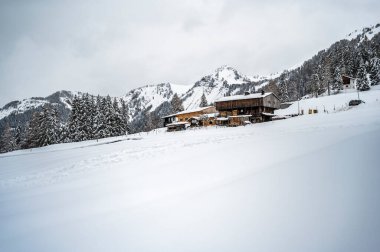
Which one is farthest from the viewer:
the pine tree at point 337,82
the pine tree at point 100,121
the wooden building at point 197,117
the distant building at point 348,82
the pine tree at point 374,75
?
the distant building at point 348,82

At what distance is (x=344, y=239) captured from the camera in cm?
356

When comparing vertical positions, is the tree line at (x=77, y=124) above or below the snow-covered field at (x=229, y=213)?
above

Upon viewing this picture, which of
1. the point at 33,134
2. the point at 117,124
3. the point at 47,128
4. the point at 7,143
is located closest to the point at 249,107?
the point at 117,124

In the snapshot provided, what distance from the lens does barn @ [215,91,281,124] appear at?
2355 inches

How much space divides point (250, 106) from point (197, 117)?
15.2 m

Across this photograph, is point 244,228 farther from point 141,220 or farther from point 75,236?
point 75,236

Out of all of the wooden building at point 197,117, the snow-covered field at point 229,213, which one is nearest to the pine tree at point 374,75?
the wooden building at point 197,117

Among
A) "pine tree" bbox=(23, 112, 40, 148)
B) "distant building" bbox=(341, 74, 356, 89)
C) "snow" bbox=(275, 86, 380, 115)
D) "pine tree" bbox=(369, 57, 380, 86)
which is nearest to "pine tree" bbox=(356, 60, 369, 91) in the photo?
"snow" bbox=(275, 86, 380, 115)

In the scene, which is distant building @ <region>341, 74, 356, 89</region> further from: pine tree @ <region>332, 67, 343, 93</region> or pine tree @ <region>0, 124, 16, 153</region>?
pine tree @ <region>0, 124, 16, 153</region>

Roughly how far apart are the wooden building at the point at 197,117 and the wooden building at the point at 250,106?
3.95m

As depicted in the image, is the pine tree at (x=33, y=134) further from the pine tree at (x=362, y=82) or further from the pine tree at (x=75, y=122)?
the pine tree at (x=362, y=82)

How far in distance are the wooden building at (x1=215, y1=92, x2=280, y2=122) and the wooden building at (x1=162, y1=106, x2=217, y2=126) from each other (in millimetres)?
3947

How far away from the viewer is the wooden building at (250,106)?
60250 millimetres

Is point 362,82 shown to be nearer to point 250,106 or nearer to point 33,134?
point 250,106
